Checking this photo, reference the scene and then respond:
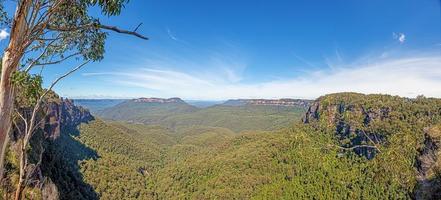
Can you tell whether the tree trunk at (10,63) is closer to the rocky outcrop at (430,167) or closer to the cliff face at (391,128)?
the cliff face at (391,128)

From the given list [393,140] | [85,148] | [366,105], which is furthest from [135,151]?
[393,140]

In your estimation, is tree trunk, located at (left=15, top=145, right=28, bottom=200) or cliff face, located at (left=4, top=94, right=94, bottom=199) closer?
tree trunk, located at (left=15, top=145, right=28, bottom=200)

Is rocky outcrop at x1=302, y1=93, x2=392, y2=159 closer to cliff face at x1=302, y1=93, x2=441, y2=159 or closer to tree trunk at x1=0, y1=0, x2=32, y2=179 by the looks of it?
cliff face at x1=302, y1=93, x2=441, y2=159

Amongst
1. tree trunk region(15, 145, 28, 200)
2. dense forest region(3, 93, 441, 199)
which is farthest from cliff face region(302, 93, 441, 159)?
tree trunk region(15, 145, 28, 200)

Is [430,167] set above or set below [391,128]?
above

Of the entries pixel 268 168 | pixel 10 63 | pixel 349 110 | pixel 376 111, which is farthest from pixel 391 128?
pixel 10 63

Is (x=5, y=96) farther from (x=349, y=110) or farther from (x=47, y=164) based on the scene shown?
(x=349, y=110)

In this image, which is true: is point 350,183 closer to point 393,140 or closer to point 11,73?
point 393,140

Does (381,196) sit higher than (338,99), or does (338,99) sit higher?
(338,99)
